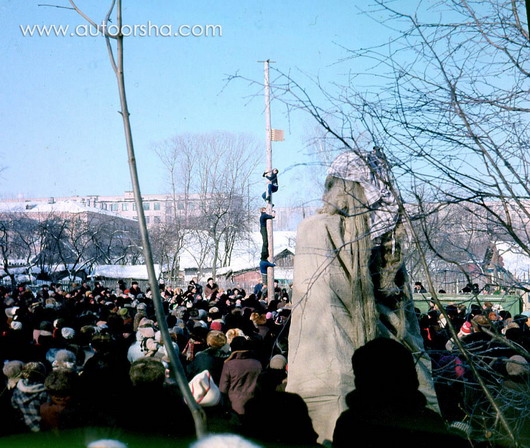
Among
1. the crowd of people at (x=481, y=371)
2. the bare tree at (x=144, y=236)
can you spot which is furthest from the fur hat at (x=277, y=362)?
the bare tree at (x=144, y=236)

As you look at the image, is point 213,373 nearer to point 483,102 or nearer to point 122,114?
point 483,102

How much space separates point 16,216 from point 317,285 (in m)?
57.7

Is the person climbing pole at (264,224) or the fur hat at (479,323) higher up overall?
the person climbing pole at (264,224)

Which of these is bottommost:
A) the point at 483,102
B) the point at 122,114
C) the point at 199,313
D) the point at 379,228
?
the point at 199,313

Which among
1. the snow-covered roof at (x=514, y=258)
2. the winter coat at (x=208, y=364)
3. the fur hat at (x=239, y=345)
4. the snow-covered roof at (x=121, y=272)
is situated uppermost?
the snow-covered roof at (x=514, y=258)

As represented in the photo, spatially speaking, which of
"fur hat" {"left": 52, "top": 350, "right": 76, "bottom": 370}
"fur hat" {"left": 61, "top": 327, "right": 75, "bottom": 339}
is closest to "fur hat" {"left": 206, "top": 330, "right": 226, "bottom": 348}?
"fur hat" {"left": 52, "top": 350, "right": 76, "bottom": 370}

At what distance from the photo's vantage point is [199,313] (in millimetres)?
13078

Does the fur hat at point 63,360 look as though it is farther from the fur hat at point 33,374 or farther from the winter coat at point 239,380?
the winter coat at point 239,380

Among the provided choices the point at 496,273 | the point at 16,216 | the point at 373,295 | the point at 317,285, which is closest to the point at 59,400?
the point at 317,285

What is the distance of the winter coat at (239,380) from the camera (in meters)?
6.31

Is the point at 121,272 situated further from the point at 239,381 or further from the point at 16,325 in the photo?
the point at 239,381

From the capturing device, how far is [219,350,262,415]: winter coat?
6.31 metres

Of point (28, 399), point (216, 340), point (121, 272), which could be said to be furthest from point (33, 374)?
point (121, 272)

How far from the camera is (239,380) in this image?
639cm
